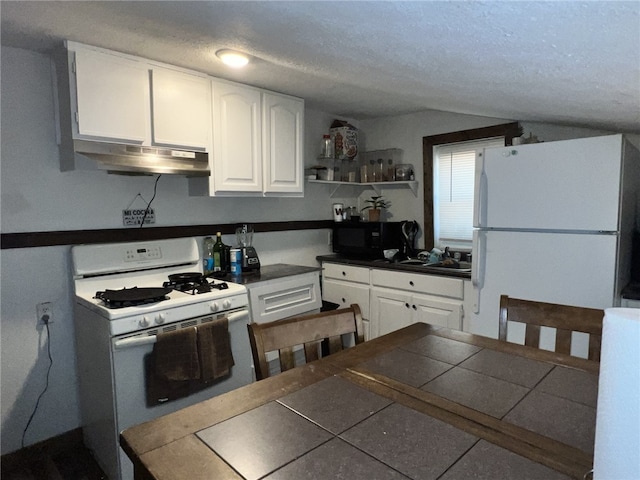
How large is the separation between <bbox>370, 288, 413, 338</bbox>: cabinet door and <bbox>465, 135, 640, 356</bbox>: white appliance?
633 mm

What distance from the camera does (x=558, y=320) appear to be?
142 cm

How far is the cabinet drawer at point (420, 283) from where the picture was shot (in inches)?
105

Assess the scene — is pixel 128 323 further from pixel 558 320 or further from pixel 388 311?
pixel 388 311

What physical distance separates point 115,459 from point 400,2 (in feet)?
7.21

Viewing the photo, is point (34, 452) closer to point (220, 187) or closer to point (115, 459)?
point (115, 459)

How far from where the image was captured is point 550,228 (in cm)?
203

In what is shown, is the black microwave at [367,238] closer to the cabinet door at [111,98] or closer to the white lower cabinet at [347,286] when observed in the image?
the white lower cabinet at [347,286]

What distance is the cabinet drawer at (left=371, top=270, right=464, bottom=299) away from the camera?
266cm

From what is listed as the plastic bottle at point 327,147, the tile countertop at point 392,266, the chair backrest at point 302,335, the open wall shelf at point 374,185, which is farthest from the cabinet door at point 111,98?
the tile countertop at point 392,266

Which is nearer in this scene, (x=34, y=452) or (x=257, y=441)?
(x=257, y=441)

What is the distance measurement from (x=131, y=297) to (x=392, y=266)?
1805 millimetres

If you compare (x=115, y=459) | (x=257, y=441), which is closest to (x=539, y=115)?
(x=257, y=441)

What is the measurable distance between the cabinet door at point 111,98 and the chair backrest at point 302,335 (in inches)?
53.7

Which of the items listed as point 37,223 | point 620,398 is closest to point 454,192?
point 37,223
